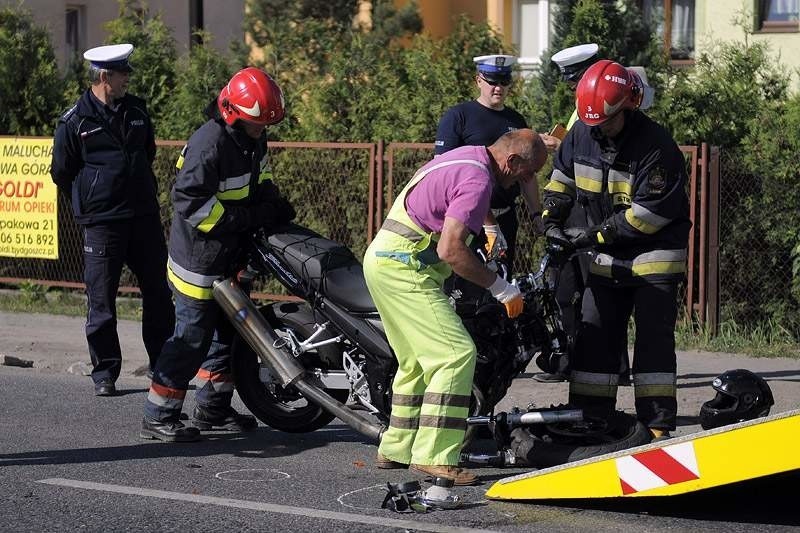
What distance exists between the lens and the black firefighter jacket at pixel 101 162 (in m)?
9.19

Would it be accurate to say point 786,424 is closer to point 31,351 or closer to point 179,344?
point 179,344

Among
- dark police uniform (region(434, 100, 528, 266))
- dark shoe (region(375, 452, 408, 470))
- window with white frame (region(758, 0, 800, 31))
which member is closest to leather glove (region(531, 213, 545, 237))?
dark police uniform (region(434, 100, 528, 266))

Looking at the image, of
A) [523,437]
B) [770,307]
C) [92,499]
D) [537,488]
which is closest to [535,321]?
[523,437]

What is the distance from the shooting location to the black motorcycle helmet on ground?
7039 millimetres

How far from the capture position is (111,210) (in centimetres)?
922

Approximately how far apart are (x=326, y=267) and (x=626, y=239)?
59.9 inches

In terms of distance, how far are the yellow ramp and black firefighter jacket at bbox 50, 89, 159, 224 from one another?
4003mm

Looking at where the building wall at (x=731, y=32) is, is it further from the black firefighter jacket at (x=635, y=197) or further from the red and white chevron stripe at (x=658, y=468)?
the red and white chevron stripe at (x=658, y=468)

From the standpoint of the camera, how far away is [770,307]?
11.1 m

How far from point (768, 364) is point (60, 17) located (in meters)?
17.0

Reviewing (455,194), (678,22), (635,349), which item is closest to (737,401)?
(635,349)

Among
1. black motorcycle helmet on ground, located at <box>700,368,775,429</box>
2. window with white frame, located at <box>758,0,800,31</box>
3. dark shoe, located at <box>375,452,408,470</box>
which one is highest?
window with white frame, located at <box>758,0,800,31</box>

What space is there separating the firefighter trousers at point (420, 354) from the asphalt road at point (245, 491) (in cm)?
26

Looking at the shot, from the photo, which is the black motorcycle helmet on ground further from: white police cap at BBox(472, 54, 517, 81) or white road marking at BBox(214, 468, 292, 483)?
white police cap at BBox(472, 54, 517, 81)
